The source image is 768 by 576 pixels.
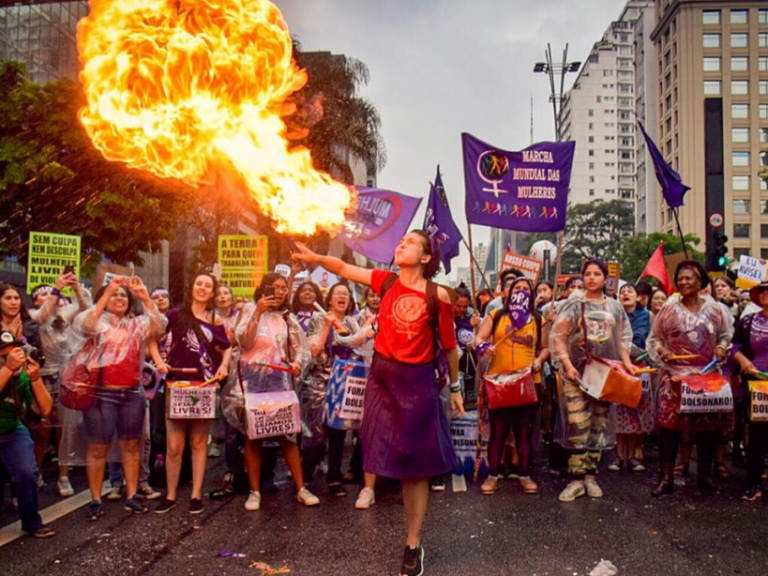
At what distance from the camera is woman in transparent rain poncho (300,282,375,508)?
22.7 feet

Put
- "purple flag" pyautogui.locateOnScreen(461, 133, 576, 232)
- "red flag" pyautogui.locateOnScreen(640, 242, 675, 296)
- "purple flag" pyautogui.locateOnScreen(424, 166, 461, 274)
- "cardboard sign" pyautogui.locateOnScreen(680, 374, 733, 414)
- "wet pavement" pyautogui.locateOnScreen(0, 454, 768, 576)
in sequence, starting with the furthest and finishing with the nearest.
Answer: "red flag" pyautogui.locateOnScreen(640, 242, 675, 296) → "purple flag" pyautogui.locateOnScreen(424, 166, 461, 274) → "purple flag" pyautogui.locateOnScreen(461, 133, 576, 232) → "cardboard sign" pyautogui.locateOnScreen(680, 374, 733, 414) → "wet pavement" pyautogui.locateOnScreen(0, 454, 768, 576)

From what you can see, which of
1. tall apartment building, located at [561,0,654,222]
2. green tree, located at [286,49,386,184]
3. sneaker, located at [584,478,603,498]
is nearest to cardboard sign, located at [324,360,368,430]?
sneaker, located at [584,478,603,498]

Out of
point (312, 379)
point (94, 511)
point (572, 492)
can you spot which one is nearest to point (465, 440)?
point (572, 492)

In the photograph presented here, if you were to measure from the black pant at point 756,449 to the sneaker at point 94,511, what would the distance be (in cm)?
543

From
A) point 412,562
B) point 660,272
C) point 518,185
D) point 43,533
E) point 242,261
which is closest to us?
point 412,562

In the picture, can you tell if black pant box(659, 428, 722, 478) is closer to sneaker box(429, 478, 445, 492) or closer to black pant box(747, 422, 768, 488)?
black pant box(747, 422, 768, 488)

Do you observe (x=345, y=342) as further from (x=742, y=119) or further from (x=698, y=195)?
(x=742, y=119)

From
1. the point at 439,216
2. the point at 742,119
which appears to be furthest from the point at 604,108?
the point at 439,216

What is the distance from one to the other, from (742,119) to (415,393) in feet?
284

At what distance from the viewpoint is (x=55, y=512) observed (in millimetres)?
6215

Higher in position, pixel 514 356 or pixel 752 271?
pixel 752 271

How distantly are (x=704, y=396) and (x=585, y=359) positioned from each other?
104cm

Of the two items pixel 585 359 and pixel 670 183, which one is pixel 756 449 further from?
pixel 670 183

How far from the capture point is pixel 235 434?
6.86 m
